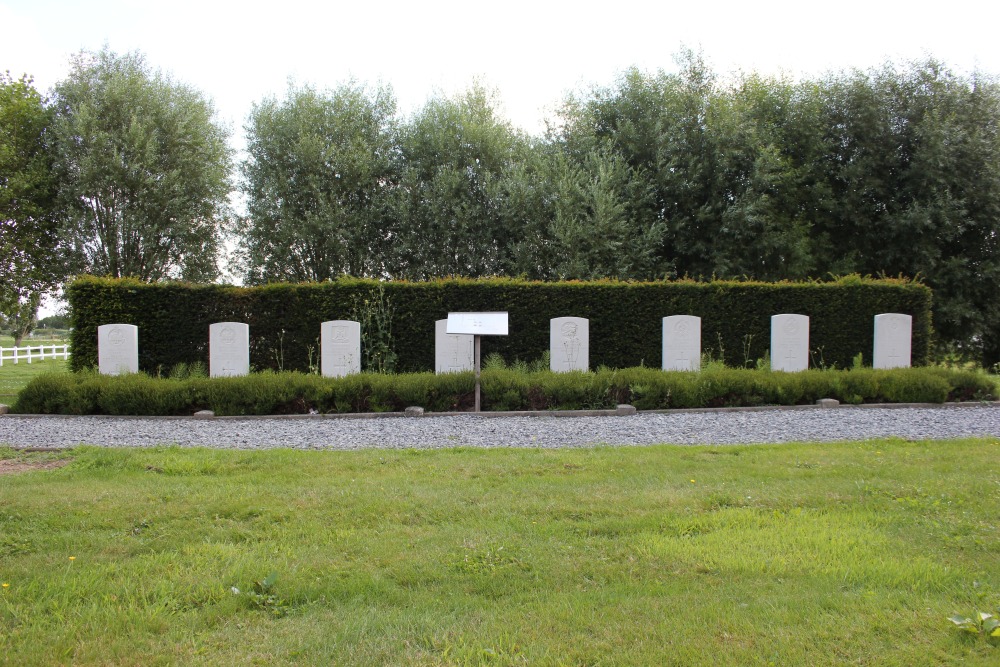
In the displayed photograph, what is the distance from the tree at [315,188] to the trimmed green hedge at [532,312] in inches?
258

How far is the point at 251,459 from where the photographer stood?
555 cm

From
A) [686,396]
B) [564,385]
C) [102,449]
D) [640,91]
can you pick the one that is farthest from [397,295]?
[640,91]

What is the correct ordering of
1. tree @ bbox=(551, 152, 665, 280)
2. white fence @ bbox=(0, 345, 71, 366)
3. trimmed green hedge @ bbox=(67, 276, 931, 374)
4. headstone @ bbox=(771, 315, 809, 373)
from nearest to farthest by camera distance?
headstone @ bbox=(771, 315, 809, 373)
trimmed green hedge @ bbox=(67, 276, 931, 374)
tree @ bbox=(551, 152, 665, 280)
white fence @ bbox=(0, 345, 71, 366)

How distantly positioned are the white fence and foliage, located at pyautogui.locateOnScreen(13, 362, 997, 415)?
20172 mm

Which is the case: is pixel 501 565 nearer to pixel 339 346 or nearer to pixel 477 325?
pixel 477 325

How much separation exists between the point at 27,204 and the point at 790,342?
20.3m

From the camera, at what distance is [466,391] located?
9.34 meters

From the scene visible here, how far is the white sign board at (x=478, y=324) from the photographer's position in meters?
9.25

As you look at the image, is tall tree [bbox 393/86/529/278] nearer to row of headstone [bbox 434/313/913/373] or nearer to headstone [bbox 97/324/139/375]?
row of headstone [bbox 434/313/913/373]

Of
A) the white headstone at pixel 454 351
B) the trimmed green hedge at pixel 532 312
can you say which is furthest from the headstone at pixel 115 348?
the white headstone at pixel 454 351

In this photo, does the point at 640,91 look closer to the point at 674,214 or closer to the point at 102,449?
the point at 674,214

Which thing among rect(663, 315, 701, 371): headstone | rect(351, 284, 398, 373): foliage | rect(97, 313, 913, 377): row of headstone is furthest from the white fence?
rect(663, 315, 701, 371): headstone

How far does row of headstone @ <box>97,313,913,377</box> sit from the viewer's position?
11.1 m

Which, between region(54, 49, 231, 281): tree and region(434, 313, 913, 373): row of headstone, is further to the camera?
region(54, 49, 231, 281): tree
